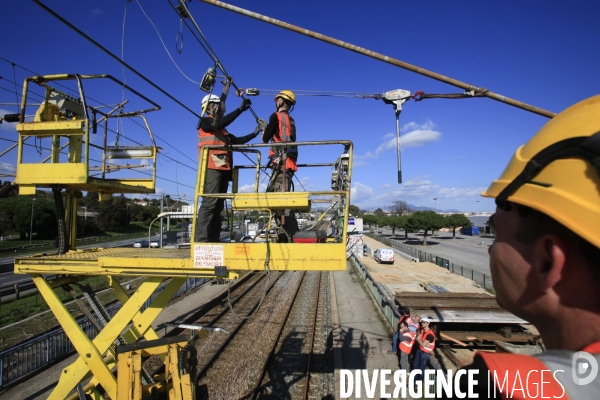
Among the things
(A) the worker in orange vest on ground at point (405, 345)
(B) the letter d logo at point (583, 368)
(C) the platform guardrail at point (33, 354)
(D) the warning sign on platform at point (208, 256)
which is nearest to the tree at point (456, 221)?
(A) the worker in orange vest on ground at point (405, 345)

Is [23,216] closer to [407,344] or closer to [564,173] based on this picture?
[407,344]

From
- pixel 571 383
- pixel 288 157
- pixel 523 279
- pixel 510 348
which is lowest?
pixel 510 348

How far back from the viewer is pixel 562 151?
95 cm

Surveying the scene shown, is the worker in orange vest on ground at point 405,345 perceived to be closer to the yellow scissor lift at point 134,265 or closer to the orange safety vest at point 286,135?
the yellow scissor lift at point 134,265

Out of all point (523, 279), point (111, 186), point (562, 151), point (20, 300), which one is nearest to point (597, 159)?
A: point (562, 151)

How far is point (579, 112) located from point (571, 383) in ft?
2.51

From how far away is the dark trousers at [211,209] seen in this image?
15.4 feet

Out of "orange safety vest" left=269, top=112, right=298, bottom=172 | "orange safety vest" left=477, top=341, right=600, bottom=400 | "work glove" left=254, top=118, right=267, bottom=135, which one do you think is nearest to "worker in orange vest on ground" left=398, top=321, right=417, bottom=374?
"orange safety vest" left=269, top=112, right=298, bottom=172

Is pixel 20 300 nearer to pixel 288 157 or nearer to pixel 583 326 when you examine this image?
pixel 288 157

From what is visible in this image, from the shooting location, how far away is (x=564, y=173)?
0.93m

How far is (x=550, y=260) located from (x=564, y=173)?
0.26m

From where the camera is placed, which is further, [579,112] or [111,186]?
[111,186]

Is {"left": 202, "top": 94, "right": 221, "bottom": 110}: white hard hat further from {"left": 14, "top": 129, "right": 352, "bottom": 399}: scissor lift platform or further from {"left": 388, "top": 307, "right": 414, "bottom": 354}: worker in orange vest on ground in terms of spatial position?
{"left": 388, "top": 307, "right": 414, "bottom": 354}: worker in orange vest on ground

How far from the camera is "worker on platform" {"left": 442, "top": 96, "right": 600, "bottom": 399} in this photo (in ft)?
2.80
